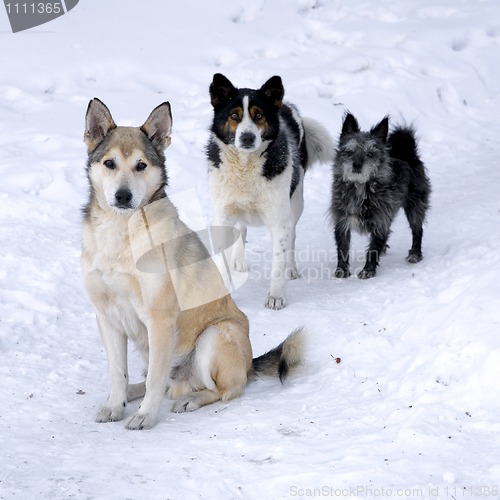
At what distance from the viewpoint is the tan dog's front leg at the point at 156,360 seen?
3.67 metres

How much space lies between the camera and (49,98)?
9602 mm

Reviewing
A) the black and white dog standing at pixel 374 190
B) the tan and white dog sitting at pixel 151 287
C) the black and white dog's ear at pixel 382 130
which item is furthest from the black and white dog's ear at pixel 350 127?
the tan and white dog sitting at pixel 151 287

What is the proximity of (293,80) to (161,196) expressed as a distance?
7256 millimetres

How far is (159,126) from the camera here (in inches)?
154

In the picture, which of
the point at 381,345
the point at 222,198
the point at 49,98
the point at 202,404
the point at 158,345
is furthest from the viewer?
the point at 49,98

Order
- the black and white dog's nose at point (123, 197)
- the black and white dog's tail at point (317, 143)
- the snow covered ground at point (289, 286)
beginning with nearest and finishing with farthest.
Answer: the snow covered ground at point (289, 286)
the black and white dog's nose at point (123, 197)
the black and white dog's tail at point (317, 143)

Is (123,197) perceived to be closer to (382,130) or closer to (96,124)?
(96,124)

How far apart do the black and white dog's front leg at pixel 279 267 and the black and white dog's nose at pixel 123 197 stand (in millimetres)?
2298

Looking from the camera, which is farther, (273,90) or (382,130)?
(382,130)

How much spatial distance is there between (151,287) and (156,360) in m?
0.38

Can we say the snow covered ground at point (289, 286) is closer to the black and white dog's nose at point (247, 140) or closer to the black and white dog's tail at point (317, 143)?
the black and white dog's tail at point (317, 143)

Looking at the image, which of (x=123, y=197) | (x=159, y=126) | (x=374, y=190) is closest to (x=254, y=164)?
(x=374, y=190)

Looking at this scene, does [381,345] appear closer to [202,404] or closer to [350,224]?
[202,404]

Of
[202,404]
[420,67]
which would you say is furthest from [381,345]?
[420,67]
